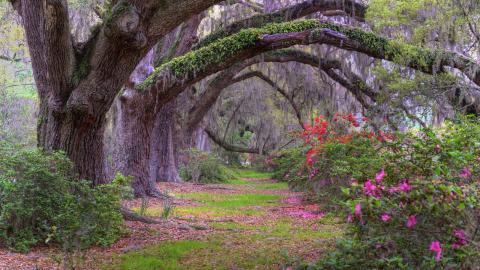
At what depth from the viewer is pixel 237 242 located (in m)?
6.28

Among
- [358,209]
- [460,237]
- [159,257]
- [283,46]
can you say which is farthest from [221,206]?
[460,237]

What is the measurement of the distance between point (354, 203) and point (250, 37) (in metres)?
5.59

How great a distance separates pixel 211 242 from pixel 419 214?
3688mm

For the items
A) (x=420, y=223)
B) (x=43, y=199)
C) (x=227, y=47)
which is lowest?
(x=43, y=199)

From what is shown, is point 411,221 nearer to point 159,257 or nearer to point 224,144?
point 159,257

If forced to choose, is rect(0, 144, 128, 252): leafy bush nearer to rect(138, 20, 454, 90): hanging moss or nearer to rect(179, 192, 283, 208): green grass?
rect(138, 20, 454, 90): hanging moss

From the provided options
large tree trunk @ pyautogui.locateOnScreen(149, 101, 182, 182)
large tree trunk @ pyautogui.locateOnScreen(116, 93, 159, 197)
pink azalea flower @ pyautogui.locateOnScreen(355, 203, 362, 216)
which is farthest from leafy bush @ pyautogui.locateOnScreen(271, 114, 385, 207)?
large tree trunk @ pyautogui.locateOnScreen(149, 101, 182, 182)

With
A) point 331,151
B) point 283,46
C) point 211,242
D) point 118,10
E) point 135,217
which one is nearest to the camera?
point 118,10

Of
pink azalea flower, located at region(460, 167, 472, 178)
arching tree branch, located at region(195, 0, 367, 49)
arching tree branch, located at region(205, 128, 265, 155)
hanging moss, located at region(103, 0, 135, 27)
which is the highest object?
arching tree branch, located at region(195, 0, 367, 49)

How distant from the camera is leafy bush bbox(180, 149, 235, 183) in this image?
18.5 m

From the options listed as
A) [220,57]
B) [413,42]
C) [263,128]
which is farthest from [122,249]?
[263,128]

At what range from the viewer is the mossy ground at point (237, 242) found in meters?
5.07

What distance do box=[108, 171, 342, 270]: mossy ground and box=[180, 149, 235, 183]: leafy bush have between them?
310 inches

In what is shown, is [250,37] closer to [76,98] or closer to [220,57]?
[220,57]
